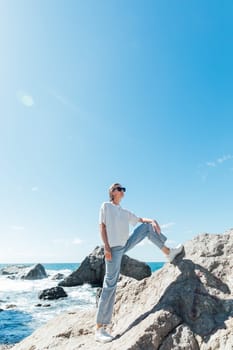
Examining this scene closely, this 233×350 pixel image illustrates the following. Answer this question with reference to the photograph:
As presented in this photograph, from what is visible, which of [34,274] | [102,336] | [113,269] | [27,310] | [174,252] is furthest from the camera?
[34,274]

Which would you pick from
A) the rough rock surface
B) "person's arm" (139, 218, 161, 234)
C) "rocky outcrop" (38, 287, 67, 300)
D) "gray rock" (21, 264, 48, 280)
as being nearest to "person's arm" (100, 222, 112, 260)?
"person's arm" (139, 218, 161, 234)

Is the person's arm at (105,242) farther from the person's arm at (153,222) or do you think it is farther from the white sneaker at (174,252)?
the white sneaker at (174,252)

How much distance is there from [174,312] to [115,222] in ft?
6.12

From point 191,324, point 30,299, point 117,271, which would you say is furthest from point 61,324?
point 30,299

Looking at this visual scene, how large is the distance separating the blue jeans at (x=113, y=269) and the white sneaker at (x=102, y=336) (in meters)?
0.14

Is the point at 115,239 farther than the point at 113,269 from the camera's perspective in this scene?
Yes

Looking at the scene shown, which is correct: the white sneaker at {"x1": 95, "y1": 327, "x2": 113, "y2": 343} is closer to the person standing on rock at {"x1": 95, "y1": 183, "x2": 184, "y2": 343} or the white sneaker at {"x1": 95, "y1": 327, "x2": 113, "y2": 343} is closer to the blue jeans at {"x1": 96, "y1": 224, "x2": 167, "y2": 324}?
the person standing on rock at {"x1": 95, "y1": 183, "x2": 184, "y2": 343}

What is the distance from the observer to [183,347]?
457cm

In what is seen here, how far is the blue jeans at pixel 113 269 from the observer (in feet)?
18.3

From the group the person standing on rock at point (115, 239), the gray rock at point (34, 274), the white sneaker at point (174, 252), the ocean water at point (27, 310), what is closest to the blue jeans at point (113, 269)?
the person standing on rock at point (115, 239)

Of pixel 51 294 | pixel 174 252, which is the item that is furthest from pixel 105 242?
pixel 51 294

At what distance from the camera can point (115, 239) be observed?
18.8 feet

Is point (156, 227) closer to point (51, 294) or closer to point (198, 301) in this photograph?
point (198, 301)

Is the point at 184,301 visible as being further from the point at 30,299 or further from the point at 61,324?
the point at 30,299
